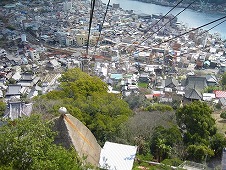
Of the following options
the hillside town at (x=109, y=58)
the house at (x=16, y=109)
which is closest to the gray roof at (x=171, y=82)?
the hillside town at (x=109, y=58)

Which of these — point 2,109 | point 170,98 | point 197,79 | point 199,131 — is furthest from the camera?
point 197,79

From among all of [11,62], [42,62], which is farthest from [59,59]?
[11,62]

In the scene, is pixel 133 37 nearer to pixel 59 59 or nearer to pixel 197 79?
pixel 59 59

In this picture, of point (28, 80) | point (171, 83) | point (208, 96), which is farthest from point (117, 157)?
point (28, 80)

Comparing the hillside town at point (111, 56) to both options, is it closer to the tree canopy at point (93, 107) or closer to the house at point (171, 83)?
the house at point (171, 83)

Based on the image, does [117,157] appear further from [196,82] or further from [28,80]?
[28,80]

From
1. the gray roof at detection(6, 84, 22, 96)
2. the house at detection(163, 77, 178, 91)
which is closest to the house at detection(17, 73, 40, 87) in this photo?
the gray roof at detection(6, 84, 22, 96)

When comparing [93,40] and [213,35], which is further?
[213,35]
